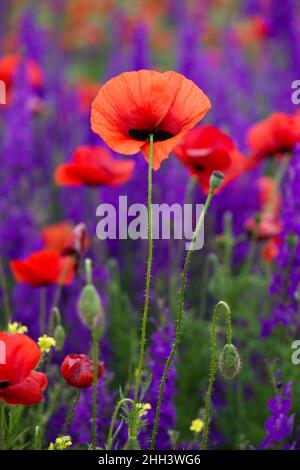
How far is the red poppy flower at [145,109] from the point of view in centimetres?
120

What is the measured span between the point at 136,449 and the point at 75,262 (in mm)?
684

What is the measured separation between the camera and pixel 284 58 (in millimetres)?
3439

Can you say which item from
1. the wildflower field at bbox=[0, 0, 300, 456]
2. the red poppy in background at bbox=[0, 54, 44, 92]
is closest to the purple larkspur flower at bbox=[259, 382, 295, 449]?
the wildflower field at bbox=[0, 0, 300, 456]

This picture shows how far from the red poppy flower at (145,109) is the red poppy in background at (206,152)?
409 millimetres

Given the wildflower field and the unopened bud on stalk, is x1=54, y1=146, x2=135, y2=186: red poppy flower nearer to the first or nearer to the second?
the wildflower field

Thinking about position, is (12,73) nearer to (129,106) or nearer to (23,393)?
(129,106)

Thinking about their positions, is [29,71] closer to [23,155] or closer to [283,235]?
[23,155]

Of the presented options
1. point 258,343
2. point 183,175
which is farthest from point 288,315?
point 183,175

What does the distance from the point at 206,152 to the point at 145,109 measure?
1.47 ft

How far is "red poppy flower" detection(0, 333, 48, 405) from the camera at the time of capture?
1118mm

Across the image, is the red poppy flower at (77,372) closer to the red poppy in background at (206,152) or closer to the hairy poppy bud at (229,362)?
the hairy poppy bud at (229,362)

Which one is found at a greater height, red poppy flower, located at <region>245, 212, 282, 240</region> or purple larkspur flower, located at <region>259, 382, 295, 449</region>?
red poppy flower, located at <region>245, 212, 282, 240</region>

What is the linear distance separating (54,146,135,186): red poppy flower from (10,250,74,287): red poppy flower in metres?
0.23

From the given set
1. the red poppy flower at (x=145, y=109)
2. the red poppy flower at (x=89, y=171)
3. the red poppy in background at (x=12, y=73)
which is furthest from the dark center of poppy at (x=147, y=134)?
the red poppy in background at (x=12, y=73)
